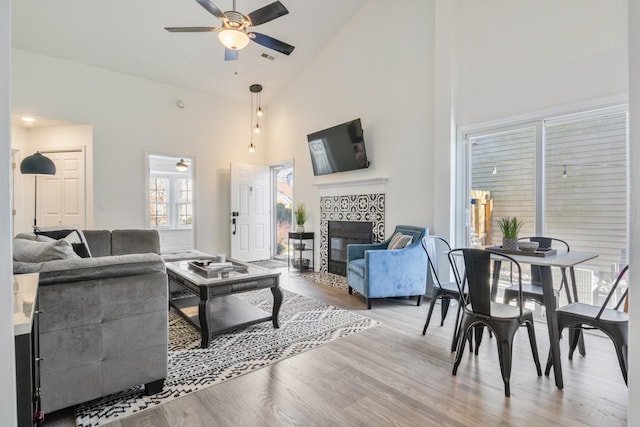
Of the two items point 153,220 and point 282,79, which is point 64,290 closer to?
point 282,79

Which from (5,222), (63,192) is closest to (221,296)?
(5,222)

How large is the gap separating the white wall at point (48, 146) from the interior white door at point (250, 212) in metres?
2.35

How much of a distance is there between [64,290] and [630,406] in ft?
7.78

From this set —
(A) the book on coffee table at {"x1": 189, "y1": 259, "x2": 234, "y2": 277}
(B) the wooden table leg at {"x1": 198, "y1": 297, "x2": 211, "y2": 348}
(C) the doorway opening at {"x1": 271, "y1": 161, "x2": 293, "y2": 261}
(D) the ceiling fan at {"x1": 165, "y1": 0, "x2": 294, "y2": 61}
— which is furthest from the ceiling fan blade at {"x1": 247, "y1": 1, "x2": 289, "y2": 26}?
(C) the doorway opening at {"x1": 271, "y1": 161, "x2": 293, "y2": 261}

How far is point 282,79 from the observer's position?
247 inches

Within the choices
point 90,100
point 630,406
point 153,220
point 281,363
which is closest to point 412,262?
point 281,363

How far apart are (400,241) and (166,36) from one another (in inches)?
177

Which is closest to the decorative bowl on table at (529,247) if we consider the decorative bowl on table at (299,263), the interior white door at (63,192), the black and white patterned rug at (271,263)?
the decorative bowl on table at (299,263)

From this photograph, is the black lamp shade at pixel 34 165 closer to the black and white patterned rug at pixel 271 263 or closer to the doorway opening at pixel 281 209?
the black and white patterned rug at pixel 271 263

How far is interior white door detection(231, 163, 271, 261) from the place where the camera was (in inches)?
254

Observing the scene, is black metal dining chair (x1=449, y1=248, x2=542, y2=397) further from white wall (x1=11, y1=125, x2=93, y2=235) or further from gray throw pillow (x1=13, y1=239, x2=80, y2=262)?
white wall (x1=11, y1=125, x2=93, y2=235)

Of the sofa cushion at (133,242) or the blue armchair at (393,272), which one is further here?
the sofa cushion at (133,242)

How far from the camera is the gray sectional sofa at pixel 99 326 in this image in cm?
161

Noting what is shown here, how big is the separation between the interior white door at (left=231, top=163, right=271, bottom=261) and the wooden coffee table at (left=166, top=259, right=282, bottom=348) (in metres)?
3.04
